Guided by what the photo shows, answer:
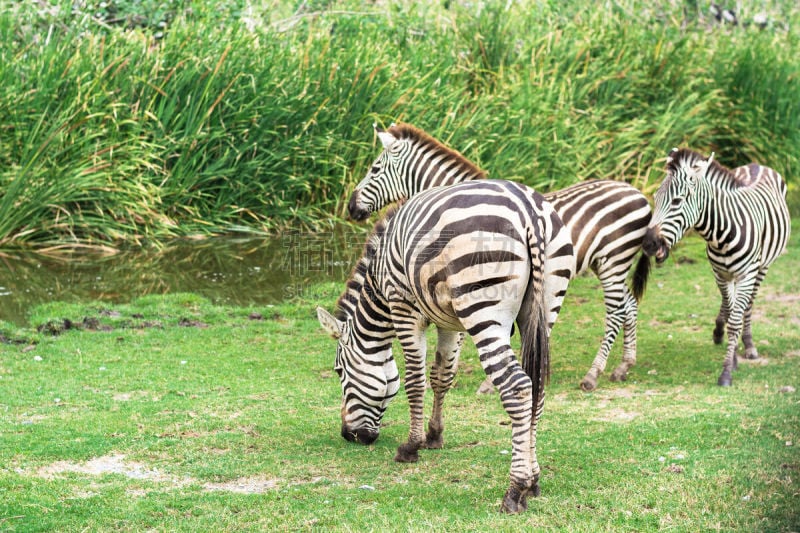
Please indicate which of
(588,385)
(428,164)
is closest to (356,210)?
(428,164)

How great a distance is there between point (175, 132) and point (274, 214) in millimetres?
1756

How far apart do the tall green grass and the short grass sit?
2.70m

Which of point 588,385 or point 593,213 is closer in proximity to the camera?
point 588,385

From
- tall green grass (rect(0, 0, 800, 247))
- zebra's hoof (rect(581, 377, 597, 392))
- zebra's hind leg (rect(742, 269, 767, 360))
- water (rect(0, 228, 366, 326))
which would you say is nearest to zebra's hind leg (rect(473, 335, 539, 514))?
zebra's hoof (rect(581, 377, 597, 392))

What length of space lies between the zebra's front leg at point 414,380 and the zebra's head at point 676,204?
301 centimetres

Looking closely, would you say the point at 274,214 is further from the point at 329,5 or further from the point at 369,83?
the point at 329,5

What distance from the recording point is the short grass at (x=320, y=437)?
520 cm

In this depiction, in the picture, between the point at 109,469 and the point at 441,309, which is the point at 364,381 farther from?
the point at 109,469

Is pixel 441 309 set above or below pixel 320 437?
above

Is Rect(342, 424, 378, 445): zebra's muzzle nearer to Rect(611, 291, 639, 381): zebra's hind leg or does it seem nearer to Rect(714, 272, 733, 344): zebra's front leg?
Rect(611, 291, 639, 381): zebra's hind leg

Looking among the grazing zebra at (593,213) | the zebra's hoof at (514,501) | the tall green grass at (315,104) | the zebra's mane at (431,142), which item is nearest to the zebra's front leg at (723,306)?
the grazing zebra at (593,213)

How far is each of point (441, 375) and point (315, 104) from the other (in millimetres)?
8093

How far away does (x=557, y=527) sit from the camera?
496 centimetres

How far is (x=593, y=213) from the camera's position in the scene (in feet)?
27.6
